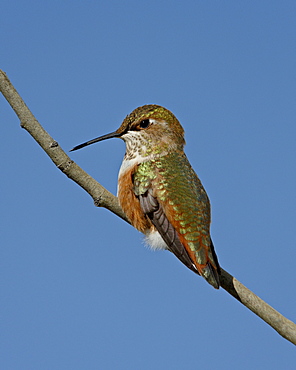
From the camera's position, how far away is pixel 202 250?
16.6 feet

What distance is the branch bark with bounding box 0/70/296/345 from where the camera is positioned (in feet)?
13.2

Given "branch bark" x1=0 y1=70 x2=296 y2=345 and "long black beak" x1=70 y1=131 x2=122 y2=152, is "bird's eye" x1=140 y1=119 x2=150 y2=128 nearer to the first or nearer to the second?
"long black beak" x1=70 y1=131 x2=122 y2=152

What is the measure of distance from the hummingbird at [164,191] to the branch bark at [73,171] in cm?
36

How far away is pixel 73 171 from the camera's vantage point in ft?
14.2

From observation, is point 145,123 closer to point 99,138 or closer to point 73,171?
point 99,138

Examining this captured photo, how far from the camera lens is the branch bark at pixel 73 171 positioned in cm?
403

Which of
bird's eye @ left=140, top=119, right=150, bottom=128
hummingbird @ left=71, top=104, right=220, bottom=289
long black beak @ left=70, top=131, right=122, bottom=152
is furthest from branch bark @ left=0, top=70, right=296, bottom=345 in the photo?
A: bird's eye @ left=140, top=119, right=150, bottom=128

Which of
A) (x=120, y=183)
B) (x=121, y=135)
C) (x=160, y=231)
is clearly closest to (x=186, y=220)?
(x=160, y=231)

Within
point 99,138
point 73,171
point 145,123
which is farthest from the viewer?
point 145,123

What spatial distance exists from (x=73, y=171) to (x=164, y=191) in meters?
1.34

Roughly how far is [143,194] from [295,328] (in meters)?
2.17

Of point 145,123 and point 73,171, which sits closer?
point 73,171

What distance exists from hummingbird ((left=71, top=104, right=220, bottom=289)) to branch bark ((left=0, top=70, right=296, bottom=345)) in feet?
1.18

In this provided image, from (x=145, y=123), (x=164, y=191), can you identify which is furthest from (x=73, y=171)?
(x=145, y=123)
